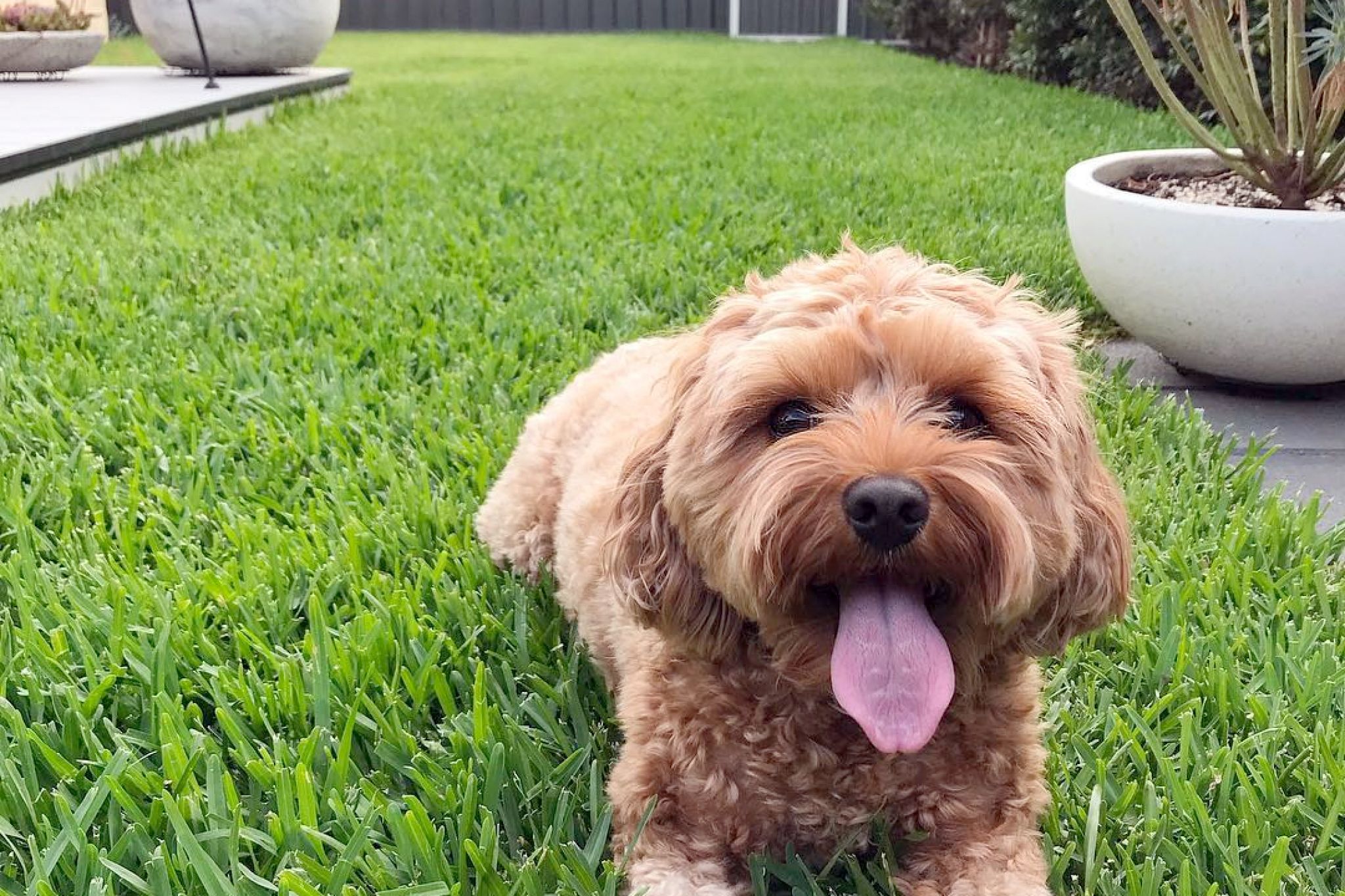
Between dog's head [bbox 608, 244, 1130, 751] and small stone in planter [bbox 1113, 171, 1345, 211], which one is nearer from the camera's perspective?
dog's head [bbox 608, 244, 1130, 751]

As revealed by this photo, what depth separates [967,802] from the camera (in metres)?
1.94

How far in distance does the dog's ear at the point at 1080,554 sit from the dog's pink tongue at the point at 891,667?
250mm

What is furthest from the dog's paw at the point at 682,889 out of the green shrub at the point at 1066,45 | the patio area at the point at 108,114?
the patio area at the point at 108,114

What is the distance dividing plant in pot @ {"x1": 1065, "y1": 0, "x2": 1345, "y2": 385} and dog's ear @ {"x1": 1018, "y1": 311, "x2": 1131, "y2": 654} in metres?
2.02

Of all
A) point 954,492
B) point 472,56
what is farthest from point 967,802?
point 472,56

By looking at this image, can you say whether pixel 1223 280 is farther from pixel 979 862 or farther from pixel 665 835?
pixel 665 835

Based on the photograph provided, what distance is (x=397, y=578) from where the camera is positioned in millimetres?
2744

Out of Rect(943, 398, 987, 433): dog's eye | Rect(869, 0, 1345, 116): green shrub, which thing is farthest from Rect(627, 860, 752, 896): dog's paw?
Rect(869, 0, 1345, 116): green shrub

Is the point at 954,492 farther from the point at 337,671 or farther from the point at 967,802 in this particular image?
the point at 337,671

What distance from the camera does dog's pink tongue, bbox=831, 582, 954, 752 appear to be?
1.73m

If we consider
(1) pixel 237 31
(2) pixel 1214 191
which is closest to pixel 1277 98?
(2) pixel 1214 191

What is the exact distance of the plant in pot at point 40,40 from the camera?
37.3ft

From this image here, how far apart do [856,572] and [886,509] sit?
13cm

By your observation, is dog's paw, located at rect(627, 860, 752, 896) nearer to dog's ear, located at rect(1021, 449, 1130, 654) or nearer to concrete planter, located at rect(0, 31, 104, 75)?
dog's ear, located at rect(1021, 449, 1130, 654)
